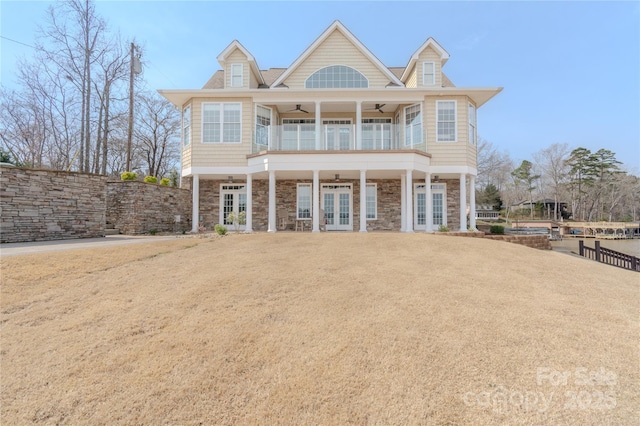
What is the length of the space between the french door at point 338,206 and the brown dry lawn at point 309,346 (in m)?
9.48

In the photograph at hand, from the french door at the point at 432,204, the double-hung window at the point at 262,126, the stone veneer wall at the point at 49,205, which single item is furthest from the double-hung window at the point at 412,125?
the stone veneer wall at the point at 49,205

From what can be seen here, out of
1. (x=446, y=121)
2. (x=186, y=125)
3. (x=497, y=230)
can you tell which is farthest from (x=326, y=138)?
(x=497, y=230)

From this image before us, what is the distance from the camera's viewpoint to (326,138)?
1465cm

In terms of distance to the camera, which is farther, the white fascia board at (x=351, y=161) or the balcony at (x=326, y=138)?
the balcony at (x=326, y=138)

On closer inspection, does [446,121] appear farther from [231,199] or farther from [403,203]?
[231,199]

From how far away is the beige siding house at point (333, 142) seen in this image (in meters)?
13.9

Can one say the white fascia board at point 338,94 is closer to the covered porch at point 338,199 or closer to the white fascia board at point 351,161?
the white fascia board at point 351,161

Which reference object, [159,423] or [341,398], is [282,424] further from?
[159,423]

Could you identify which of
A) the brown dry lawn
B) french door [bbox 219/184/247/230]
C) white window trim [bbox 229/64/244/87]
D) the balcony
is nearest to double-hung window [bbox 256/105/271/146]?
the balcony

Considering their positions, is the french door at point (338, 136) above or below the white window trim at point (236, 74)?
below

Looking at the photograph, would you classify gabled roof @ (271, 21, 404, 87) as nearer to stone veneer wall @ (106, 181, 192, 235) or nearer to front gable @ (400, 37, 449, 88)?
front gable @ (400, 37, 449, 88)

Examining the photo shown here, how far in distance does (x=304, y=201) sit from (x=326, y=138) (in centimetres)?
341

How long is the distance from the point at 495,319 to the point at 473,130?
13.4 m

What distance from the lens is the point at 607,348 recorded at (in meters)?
3.62
